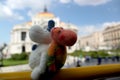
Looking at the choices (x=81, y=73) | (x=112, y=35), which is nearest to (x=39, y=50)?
(x=81, y=73)

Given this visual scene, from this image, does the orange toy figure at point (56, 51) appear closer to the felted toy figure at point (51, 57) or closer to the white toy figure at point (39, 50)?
the felted toy figure at point (51, 57)

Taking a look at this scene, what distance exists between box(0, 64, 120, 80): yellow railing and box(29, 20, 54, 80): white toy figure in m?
0.34

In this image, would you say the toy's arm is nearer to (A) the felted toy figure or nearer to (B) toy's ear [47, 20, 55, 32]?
(A) the felted toy figure

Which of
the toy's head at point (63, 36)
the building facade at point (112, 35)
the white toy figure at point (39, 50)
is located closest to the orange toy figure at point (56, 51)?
the toy's head at point (63, 36)

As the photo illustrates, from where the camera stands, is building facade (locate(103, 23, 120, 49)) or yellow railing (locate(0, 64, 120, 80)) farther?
building facade (locate(103, 23, 120, 49))

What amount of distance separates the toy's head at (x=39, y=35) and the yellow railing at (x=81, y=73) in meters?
0.66

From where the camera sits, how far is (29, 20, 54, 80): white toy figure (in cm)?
533

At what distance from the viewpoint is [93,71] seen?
19.2 ft

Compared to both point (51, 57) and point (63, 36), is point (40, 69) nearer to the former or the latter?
point (51, 57)

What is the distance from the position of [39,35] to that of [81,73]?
1105mm

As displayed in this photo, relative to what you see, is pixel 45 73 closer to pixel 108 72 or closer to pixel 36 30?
pixel 36 30

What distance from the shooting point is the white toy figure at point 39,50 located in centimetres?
533

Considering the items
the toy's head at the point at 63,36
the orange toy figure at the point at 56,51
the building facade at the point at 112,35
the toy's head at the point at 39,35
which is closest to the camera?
the toy's head at the point at 63,36

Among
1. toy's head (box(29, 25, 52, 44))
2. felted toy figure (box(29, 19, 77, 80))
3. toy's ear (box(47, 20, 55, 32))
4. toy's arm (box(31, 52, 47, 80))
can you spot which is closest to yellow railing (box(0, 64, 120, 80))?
felted toy figure (box(29, 19, 77, 80))
